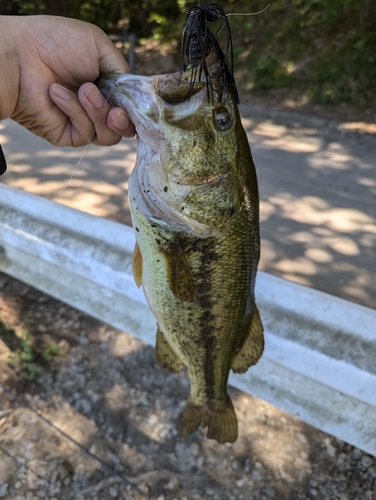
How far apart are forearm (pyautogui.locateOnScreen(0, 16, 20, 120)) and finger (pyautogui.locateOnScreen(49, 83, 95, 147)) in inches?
6.6

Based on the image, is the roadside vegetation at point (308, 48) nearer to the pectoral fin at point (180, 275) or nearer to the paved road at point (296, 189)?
the paved road at point (296, 189)

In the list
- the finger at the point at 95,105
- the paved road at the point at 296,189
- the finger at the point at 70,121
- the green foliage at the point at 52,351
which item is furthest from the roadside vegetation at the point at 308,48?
the finger at the point at 95,105

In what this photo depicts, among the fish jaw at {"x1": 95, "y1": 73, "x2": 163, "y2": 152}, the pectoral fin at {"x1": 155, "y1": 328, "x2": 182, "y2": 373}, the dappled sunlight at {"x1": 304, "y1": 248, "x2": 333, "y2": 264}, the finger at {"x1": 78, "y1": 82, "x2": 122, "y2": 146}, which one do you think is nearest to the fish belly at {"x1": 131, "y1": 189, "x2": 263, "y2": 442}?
the pectoral fin at {"x1": 155, "y1": 328, "x2": 182, "y2": 373}

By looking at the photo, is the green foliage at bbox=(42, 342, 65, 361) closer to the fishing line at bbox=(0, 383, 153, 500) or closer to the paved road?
the fishing line at bbox=(0, 383, 153, 500)

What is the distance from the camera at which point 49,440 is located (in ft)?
9.78

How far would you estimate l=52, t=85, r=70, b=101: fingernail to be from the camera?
5.69 ft

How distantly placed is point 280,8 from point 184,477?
11.3m

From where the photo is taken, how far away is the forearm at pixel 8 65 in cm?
167

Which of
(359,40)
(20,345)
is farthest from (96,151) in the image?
(359,40)

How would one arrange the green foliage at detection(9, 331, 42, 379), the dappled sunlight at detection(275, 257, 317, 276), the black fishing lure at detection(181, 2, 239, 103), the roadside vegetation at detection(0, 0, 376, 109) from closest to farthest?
1. the black fishing lure at detection(181, 2, 239, 103)
2. the green foliage at detection(9, 331, 42, 379)
3. the dappled sunlight at detection(275, 257, 317, 276)
4. the roadside vegetation at detection(0, 0, 376, 109)

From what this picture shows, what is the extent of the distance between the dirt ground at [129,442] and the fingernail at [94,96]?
2.41 metres

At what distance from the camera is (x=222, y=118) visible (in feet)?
4.97

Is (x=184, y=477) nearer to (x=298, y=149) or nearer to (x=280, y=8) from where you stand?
(x=298, y=149)

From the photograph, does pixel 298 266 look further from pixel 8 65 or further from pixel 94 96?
pixel 8 65
